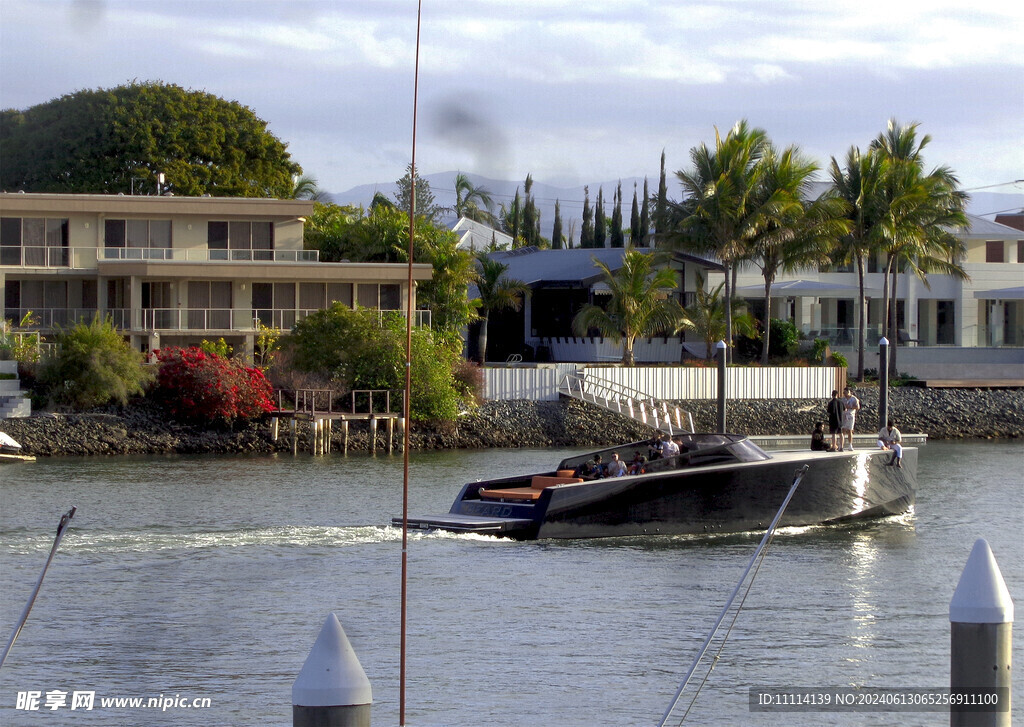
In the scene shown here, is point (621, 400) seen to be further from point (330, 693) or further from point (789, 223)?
point (330, 693)

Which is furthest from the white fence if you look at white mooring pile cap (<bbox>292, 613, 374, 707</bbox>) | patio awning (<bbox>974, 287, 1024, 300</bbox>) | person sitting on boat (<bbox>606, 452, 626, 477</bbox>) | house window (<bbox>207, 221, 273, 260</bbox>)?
white mooring pile cap (<bbox>292, 613, 374, 707</bbox>)

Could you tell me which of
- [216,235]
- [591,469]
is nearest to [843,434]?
[591,469]

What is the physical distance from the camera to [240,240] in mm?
48500

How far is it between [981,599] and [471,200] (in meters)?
81.0

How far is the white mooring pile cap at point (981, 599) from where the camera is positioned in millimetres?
5691

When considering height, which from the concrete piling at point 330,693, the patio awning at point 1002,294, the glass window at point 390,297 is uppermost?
the patio awning at point 1002,294

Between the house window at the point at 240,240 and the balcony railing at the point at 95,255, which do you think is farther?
the house window at the point at 240,240

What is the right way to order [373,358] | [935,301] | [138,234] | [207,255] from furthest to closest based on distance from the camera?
[935,301]
[207,255]
[138,234]
[373,358]

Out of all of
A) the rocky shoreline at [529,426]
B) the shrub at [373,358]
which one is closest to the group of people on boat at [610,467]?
the shrub at [373,358]

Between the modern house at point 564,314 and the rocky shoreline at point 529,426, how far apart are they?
24.0 feet

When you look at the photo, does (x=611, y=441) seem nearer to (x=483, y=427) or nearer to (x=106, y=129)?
(x=483, y=427)

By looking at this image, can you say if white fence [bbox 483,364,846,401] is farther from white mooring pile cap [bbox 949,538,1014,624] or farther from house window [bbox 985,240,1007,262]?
white mooring pile cap [bbox 949,538,1014,624]

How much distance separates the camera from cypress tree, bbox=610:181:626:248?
246ft

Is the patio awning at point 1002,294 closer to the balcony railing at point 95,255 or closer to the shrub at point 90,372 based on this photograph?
the balcony railing at point 95,255
